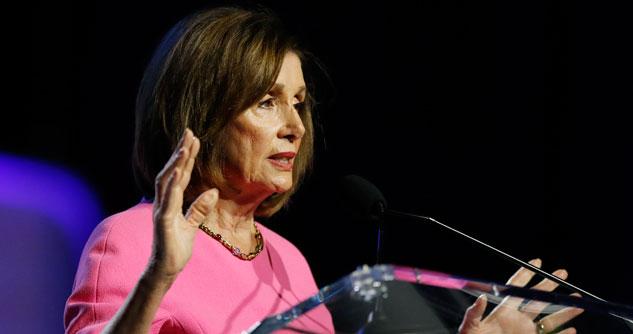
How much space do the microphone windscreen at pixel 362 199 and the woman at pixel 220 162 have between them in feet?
0.54

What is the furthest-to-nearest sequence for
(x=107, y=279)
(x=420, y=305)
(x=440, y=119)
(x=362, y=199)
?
(x=440, y=119) → (x=362, y=199) → (x=107, y=279) → (x=420, y=305)

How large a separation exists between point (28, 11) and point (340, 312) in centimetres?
215

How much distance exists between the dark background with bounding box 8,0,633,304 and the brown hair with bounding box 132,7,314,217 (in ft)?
2.99

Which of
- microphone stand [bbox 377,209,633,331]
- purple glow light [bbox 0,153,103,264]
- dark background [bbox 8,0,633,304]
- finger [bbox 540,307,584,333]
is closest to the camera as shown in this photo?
finger [bbox 540,307,584,333]

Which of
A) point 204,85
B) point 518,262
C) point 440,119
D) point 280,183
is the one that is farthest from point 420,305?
point 440,119

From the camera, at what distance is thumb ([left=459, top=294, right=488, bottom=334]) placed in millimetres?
1118

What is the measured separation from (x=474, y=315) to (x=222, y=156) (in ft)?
3.11

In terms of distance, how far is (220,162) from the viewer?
195 centimetres

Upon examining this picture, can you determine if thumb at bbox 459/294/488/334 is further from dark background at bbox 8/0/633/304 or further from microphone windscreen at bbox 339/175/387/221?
dark background at bbox 8/0/633/304

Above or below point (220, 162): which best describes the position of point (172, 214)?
below

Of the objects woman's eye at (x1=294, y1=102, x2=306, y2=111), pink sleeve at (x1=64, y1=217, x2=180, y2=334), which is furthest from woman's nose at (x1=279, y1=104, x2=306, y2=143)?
pink sleeve at (x1=64, y1=217, x2=180, y2=334)

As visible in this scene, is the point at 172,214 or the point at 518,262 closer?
the point at 172,214

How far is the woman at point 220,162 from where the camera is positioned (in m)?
1.67

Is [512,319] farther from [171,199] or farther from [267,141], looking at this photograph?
[267,141]
